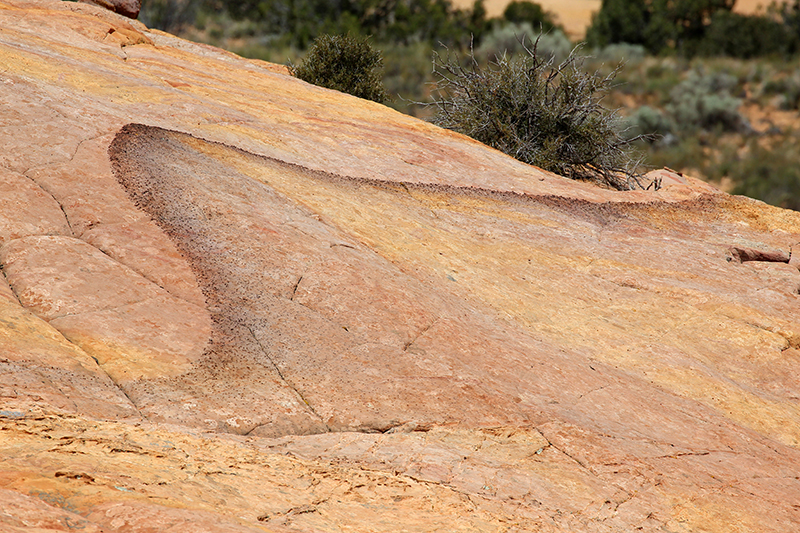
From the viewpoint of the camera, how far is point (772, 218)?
27.2 ft

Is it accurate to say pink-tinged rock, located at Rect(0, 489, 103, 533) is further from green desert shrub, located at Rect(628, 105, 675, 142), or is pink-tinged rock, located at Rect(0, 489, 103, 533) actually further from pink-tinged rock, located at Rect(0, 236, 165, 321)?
green desert shrub, located at Rect(628, 105, 675, 142)

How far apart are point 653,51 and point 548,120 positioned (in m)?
31.7

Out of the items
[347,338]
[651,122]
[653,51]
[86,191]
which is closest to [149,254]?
[86,191]

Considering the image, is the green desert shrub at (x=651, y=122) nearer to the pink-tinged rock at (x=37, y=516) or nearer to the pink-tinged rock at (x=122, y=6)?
the pink-tinged rock at (x=122, y=6)

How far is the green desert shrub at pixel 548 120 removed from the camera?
11.6 m

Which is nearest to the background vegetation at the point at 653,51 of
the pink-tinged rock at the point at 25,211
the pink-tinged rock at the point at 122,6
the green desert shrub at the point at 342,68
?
the green desert shrub at the point at 342,68

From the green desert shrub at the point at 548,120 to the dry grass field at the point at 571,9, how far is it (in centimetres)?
3956

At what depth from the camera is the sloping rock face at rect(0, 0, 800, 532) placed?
328 cm

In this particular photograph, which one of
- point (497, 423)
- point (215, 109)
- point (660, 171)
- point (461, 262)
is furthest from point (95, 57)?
point (660, 171)

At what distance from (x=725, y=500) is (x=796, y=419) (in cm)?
155

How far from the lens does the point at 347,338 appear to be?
177 inches

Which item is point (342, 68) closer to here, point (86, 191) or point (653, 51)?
point (86, 191)

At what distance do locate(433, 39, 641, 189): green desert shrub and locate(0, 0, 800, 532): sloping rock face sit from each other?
379 centimetres

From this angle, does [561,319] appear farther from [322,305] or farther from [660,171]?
[660,171]
